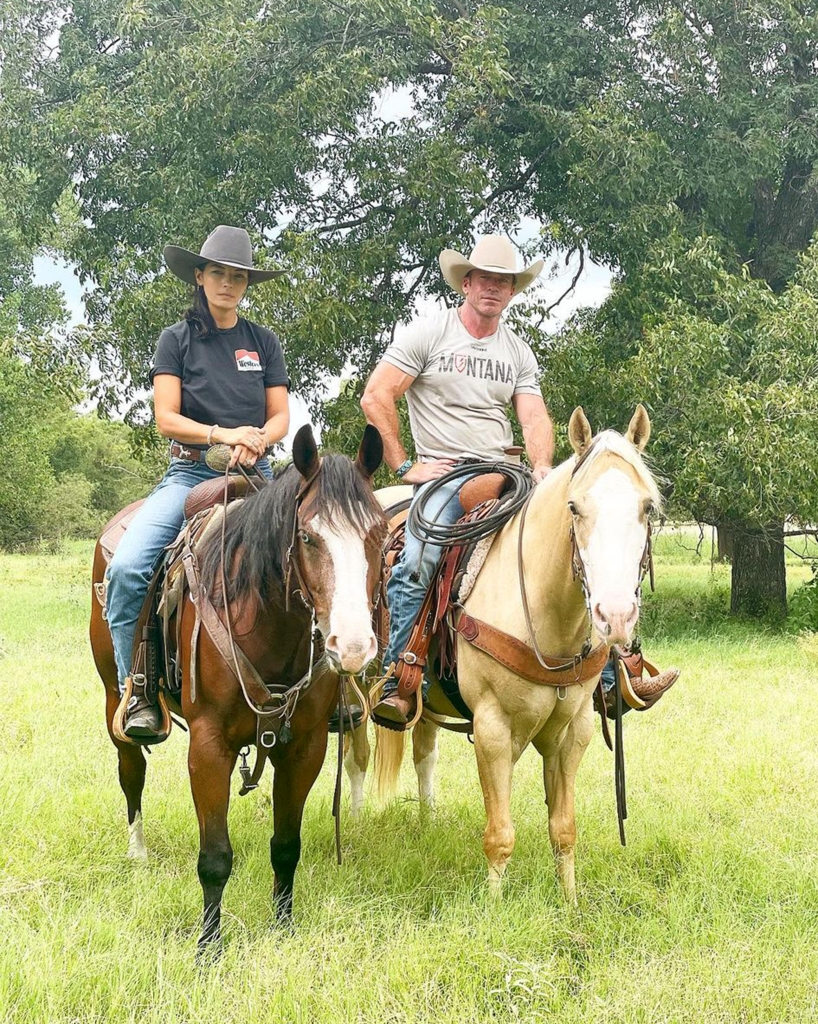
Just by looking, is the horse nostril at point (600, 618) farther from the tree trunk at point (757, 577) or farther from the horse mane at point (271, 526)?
the tree trunk at point (757, 577)

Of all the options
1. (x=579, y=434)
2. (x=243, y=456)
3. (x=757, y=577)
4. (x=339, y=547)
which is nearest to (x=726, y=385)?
(x=757, y=577)

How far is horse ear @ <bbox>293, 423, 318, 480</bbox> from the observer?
3218 mm

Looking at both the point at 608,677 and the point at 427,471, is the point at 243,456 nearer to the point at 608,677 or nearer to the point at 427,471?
the point at 427,471

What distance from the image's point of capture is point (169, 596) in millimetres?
3977

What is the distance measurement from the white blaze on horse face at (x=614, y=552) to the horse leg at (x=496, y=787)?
3.37 ft

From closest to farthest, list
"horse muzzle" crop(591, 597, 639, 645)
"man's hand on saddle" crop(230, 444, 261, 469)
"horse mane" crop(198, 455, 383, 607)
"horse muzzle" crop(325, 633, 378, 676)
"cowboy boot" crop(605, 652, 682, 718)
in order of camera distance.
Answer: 1. "horse muzzle" crop(325, 633, 378, 676)
2. "horse muzzle" crop(591, 597, 639, 645)
3. "horse mane" crop(198, 455, 383, 607)
4. "man's hand on saddle" crop(230, 444, 261, 469)
5. "cowboy boot" crop(605, 652, 682, 718)

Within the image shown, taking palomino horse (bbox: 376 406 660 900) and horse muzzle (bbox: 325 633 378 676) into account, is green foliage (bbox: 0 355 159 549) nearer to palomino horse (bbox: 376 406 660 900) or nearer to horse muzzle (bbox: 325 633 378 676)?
palomino horse (bbox: 376 406 660 900)

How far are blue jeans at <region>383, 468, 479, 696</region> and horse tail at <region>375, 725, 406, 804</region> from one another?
42.9 inches

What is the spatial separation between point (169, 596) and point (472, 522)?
141cm

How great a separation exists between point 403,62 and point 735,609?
9231mm

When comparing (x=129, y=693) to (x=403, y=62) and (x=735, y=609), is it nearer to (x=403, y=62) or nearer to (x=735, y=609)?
(x=403, y=62)

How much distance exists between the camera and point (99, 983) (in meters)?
3.10

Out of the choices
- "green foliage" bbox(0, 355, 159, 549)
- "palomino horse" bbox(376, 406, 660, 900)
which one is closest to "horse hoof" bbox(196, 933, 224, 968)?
"palomino horse" bbox(376, 406, 660, 900)

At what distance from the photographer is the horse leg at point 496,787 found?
3.88 meters
